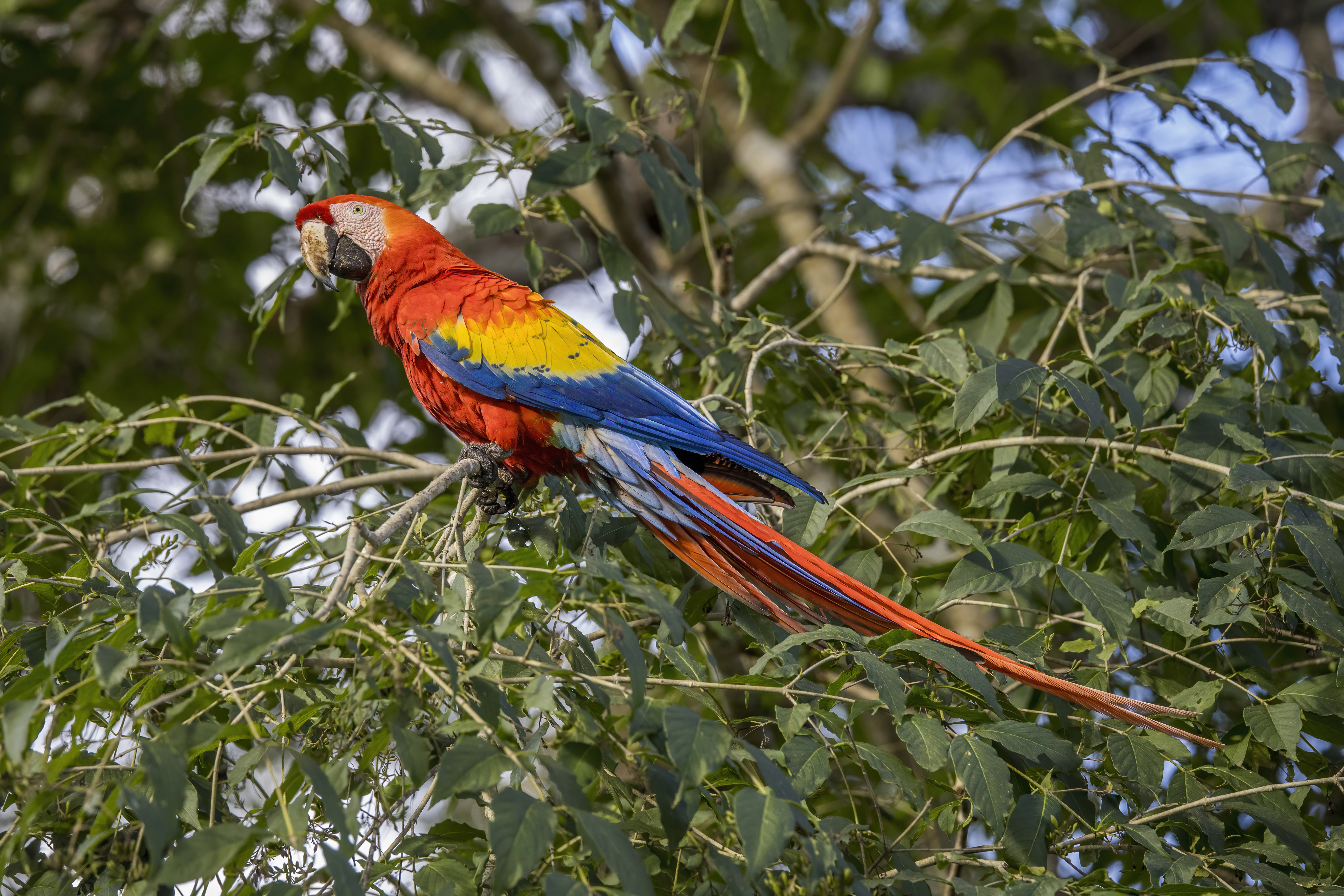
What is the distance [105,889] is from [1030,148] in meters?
5.63

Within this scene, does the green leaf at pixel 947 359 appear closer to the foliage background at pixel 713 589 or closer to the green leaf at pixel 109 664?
the foliage background at pixel 713 589

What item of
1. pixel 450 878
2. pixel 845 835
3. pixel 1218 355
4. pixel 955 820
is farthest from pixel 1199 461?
pixel 450 878

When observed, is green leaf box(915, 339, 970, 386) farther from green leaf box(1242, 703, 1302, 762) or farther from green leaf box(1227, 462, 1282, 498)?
green leaf box(1242, 703, 1302, 762)

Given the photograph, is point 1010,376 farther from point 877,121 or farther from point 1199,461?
point 877,121

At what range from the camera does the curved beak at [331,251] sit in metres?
2.28

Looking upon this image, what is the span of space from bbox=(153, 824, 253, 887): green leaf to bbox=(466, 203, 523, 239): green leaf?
1.41m

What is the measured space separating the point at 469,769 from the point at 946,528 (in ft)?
2.86

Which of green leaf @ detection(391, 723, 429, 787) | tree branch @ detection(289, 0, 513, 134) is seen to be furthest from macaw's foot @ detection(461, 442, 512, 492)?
tree branch @ detection(289, 0, 513, 134)

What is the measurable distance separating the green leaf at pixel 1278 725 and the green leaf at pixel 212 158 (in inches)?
86.1

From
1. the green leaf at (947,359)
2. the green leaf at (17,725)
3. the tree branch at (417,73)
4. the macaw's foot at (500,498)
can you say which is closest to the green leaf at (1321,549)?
the green leaf at (947,359)

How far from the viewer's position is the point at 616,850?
3.45 feet

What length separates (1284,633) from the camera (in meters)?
1.65

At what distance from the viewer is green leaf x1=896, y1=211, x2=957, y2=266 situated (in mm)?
2260

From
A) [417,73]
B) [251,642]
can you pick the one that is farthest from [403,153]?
[417,73]
